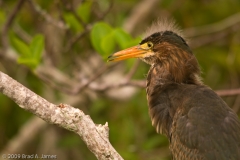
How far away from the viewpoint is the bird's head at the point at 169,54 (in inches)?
180

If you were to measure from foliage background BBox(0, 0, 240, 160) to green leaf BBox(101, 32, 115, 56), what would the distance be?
477mm

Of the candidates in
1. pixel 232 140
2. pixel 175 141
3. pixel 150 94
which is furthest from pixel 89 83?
pixel 232 140

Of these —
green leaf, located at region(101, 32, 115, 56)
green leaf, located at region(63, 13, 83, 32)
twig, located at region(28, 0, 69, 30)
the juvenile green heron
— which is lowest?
the juvenile green heron

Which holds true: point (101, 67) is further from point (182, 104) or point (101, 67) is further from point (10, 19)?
point (182, 104)

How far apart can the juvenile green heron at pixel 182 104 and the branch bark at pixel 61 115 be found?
→ 701 millimetres

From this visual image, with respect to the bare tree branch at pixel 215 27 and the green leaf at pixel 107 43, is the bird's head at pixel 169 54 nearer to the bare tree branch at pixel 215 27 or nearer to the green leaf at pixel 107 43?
the green leaf at pixel 107 43

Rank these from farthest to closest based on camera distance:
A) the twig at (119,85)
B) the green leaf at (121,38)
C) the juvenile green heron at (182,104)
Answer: the twig at (119,85)
the green leaf at (121,38)
the juvenile green heron at (182,104)

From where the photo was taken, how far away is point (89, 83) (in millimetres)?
4941

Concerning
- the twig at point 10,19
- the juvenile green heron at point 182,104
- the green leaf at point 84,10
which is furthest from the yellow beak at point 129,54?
the twig at point 10,19

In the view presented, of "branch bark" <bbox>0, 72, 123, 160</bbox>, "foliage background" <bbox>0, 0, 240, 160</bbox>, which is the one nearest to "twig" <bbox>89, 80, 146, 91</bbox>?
"foliage background" <bbox>0, 0, 240, 160</bbox>

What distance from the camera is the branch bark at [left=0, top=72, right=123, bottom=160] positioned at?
3.55 meters

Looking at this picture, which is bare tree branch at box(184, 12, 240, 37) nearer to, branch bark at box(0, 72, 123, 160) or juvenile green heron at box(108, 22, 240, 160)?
juvenile green heron at box(108, 22, 240, 160)

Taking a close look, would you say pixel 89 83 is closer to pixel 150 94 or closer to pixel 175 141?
pixel 150 94

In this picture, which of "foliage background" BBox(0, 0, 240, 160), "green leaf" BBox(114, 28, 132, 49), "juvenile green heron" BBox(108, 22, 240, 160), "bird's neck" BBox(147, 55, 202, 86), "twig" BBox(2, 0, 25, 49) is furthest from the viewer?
"foliage background" BBox(0, 0, 240, 160)
